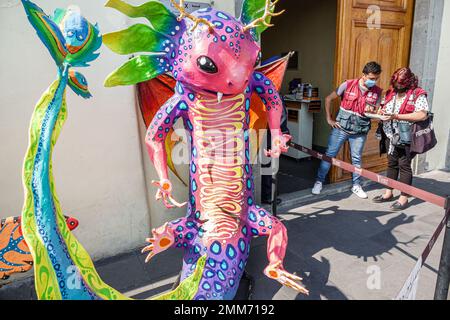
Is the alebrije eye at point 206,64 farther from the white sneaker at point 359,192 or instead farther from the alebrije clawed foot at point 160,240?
the white sneaker at point 359,192

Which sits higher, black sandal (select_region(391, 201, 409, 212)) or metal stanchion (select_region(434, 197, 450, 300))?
metal stanchion (select_region(434, 197, 450, 300))

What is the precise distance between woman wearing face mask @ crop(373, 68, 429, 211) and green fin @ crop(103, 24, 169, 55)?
2460mm

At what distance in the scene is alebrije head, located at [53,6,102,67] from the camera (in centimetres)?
120

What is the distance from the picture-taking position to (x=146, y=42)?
170 cm

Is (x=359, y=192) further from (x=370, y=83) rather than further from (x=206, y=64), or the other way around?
(x=206, y=64)

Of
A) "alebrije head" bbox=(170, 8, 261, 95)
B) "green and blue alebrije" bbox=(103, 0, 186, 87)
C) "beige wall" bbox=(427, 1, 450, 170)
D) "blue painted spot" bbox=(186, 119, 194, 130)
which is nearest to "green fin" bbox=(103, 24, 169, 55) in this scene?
"green and blue alebrije" bbox=(103, 0, 186, 87)

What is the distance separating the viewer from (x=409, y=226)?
3.03 metres

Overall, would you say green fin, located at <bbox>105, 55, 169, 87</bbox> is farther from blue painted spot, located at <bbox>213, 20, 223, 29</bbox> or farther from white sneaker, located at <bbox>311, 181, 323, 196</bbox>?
white sneaker, located at <bbox>311, 181, 323, 196</bbox>

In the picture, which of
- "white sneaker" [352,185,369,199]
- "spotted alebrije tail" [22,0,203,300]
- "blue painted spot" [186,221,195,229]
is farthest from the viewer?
"white sneaker" [352,185,369,199]

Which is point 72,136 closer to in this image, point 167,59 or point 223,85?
point 167,59

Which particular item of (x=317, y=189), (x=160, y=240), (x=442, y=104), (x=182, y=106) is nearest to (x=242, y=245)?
(x=160, y=240)

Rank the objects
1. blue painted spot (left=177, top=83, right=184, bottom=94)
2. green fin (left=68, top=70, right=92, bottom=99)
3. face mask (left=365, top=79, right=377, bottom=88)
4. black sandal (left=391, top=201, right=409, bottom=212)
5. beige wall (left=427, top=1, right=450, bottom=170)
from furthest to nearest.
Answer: beige wall (left=427, top=1, right=450, bottom=170)
black sandal (left=391, top=201, right=409, bottom=212)
face mask (left=365, top=79, right=377, bottom=88)
blue painted spot (left=177, top=83, right=184, bottom=94)
green fin (left=68, top=70, right=92, bottom=99)

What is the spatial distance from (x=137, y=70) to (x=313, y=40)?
495 centimetres
